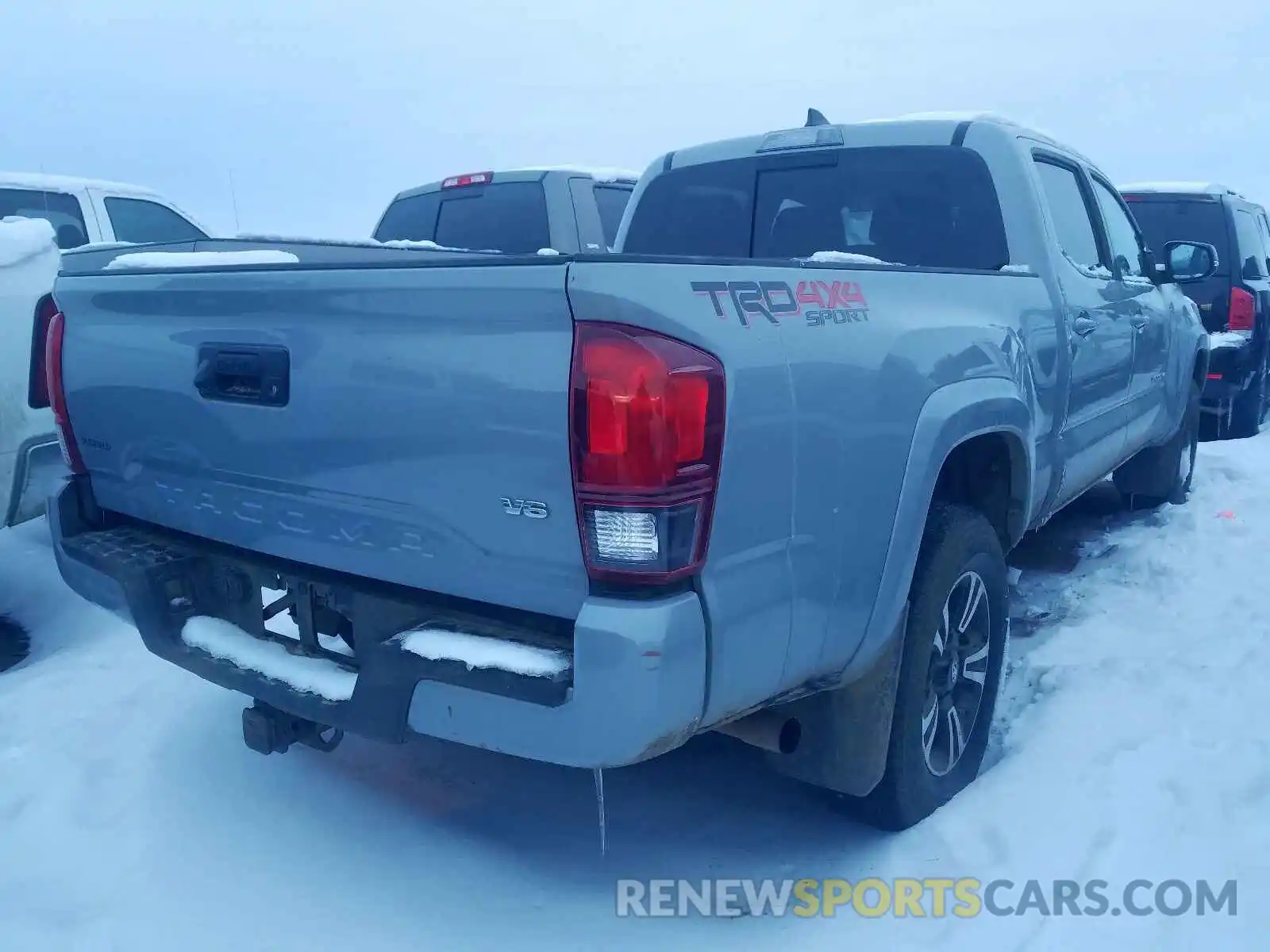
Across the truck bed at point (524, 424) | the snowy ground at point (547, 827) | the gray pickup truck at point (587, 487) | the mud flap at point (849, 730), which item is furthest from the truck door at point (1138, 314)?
the mud flap at point (849, 730)

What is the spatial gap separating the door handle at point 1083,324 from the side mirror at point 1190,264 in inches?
62.4

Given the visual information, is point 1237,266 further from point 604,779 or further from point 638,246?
point 604,779

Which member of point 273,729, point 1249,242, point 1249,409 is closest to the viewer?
point 273,729

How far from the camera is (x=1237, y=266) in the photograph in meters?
7.82

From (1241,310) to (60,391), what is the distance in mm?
8028

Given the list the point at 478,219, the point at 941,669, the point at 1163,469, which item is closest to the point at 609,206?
the point at 478,219

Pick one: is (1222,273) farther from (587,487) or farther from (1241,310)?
(587,487)

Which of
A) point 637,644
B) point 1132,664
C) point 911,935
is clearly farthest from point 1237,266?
point 637,644

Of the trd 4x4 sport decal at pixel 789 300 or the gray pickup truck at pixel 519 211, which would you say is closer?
the trd 4x4 sport decal at pixel 789 300

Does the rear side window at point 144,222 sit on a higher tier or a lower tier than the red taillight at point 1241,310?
higher

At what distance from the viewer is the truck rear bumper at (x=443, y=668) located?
1896 millimetres

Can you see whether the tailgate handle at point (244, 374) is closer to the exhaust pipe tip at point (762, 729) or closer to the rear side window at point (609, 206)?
the exhaust pipe tip at point (762, 729)

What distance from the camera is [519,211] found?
23.0 ft

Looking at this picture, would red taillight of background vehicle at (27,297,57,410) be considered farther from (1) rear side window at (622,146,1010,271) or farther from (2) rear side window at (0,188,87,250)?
(2) rear side window at (0,188,87,250)
